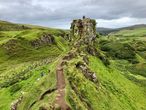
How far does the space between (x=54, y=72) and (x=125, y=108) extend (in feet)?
60.9

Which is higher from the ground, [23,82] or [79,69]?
[79,69]

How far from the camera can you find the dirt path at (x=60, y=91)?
4769 cm

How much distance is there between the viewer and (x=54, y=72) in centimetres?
6141

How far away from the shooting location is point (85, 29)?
101188 millimetres

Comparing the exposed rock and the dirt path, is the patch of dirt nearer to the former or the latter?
the dirt path

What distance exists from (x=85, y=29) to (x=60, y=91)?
166 ft

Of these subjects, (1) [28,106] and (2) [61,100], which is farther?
(1) [28,106]

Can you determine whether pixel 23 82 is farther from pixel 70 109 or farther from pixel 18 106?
pixel 70 109

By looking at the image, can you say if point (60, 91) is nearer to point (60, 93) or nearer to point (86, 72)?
point (60, 93)

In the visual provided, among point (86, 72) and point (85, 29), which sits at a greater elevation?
point (85, 29)

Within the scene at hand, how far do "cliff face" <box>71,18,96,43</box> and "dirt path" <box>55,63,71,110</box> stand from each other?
36664 millimetres

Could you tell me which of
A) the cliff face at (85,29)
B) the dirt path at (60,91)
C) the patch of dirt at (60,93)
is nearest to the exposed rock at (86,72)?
the dirt path at (60,91)

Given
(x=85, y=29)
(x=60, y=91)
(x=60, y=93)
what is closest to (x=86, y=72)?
(x=60, y=91)

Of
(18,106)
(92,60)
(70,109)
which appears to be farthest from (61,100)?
(92,60)
